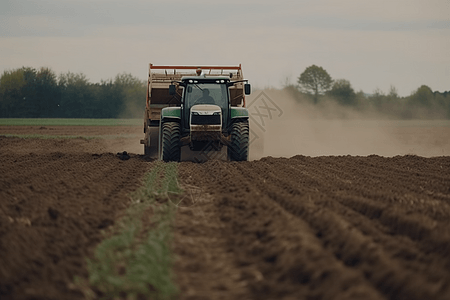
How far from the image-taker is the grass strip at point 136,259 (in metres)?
4.98

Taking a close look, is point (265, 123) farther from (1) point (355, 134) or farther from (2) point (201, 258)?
(2) point (201, 258)

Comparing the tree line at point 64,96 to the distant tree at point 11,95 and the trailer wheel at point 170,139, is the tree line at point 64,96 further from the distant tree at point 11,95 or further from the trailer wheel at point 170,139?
the trailer wheel at point 170,139

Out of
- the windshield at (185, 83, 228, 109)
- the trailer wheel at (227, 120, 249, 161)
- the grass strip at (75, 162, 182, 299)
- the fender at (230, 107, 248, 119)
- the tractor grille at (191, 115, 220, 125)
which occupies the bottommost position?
the grass strip at (75, 162, 182, 299)

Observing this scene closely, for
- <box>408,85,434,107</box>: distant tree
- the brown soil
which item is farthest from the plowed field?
<box>408,85,434,107</box>: distant tree

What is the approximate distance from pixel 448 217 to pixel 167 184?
19.1ft

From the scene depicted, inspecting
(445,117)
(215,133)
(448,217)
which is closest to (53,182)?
(215,133)

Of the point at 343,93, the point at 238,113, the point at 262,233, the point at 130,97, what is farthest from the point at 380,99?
the point at 262,233

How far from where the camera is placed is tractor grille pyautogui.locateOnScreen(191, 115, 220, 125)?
53.2 ft

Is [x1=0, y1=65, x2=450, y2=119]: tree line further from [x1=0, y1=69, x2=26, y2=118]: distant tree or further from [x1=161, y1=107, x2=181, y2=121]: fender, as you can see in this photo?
[x1=161, y1=107, x2=181, y2=121]: fender

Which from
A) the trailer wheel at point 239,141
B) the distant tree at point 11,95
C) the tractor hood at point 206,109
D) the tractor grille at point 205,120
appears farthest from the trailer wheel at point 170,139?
the distant tree at point 11,95

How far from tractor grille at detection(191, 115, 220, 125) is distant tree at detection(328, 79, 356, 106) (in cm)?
6142

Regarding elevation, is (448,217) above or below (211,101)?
below

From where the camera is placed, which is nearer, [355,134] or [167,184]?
[167,184]

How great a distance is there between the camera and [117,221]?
318 inches
